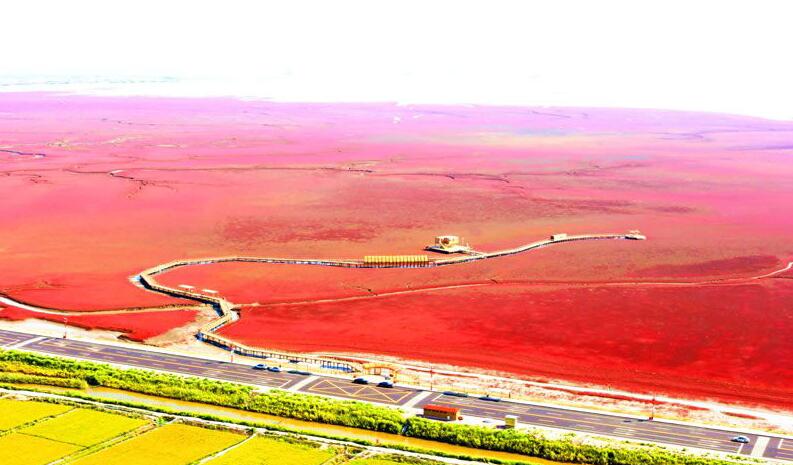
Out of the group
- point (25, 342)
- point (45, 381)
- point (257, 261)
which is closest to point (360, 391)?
point (45, 381)

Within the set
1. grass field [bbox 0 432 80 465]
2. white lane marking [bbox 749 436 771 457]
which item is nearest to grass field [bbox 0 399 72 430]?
grass field [bbox 0 432 80 465]

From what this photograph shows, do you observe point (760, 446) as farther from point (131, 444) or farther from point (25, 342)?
point (25, 342)

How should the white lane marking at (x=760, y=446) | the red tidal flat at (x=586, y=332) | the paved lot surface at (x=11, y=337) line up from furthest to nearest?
the paved lot surface at (x=11, y=337)
the red tidal flat at (x=586, y=332)
the white lane marking at (x=760, y=446)

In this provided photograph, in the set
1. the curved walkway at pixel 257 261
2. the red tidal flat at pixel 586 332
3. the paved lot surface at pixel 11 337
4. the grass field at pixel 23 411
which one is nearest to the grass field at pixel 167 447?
the grass field at pixel 23 411

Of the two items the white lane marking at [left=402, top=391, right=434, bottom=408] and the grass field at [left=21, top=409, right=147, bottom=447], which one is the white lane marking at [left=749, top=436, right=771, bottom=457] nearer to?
the white lane marking at [left=402, top=391, right=434, bottom=408]

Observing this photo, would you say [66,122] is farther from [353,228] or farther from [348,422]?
[348,422]

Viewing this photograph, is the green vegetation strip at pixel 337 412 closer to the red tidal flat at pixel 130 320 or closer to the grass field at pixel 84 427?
the grass field at pixel 84 427
